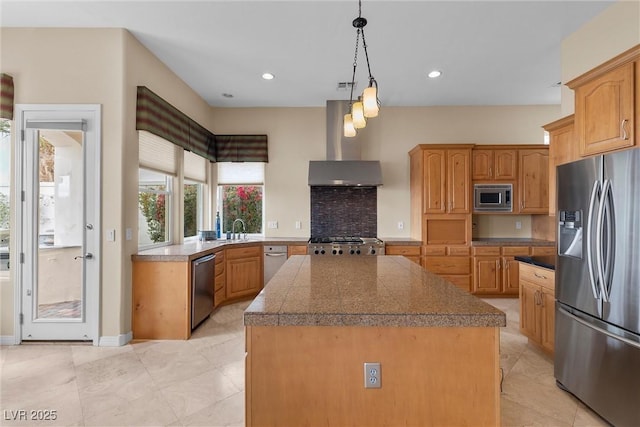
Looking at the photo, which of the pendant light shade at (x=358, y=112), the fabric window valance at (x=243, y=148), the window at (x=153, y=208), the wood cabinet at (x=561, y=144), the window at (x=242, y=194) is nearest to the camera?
the pendant light shade at (x=358, y=112)

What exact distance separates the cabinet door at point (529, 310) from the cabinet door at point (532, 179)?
187 centimetres

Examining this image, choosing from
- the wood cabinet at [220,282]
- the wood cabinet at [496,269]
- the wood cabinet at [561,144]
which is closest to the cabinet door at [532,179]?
the wood cabinet at [496,269]

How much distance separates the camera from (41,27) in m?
2.71

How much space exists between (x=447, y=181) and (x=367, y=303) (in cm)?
341

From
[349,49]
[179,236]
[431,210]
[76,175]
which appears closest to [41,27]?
[76,175]

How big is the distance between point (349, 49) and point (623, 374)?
329 cm

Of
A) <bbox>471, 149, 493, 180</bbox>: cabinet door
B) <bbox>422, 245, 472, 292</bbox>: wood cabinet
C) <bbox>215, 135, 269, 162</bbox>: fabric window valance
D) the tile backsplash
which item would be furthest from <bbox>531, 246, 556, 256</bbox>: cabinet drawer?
<bbox>215, 135, 269, 162</bbox>: fabric window valance

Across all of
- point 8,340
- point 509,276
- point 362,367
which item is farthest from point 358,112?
point 8,340

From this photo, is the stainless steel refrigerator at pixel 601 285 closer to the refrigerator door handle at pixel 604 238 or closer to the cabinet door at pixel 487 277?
the refrigerator door handle at pixel 604 238

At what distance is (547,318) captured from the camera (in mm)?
2510

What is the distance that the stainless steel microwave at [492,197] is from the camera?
424cm

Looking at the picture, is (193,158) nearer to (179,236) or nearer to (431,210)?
(179,236)

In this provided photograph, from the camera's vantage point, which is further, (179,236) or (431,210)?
(431,210)

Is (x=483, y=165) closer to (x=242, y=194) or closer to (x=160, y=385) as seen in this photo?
(x=242, y=194)
